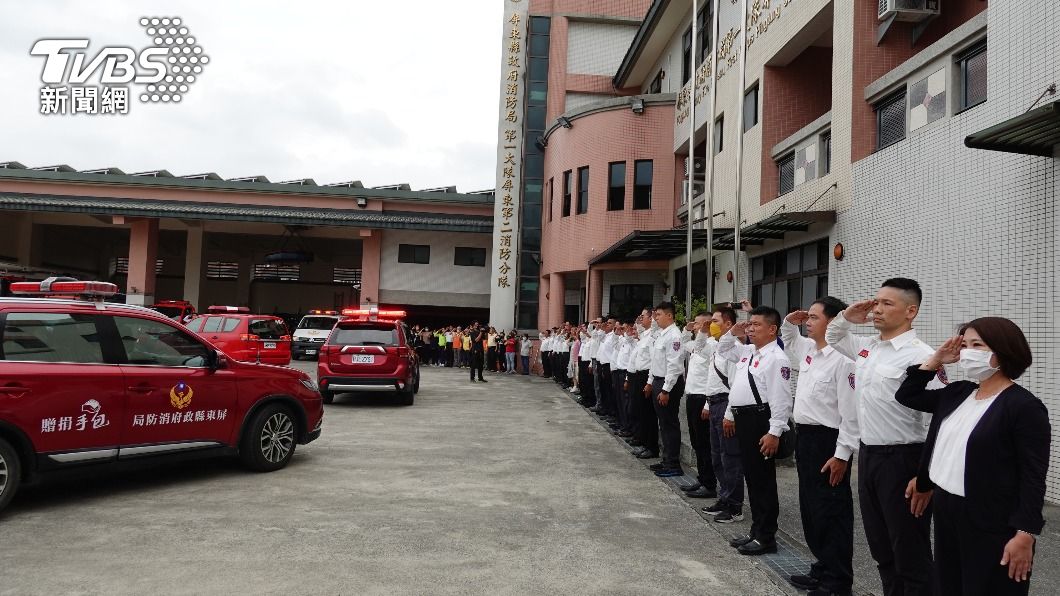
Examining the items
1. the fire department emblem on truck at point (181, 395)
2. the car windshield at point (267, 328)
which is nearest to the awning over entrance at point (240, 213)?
the car windshield at point (267, 328)

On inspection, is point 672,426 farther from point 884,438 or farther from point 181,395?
point 181,395

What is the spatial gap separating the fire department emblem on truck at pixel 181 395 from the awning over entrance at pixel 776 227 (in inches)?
361

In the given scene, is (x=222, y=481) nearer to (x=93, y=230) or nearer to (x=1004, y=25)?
(x=1004, y=25)

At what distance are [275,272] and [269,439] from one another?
34175mm

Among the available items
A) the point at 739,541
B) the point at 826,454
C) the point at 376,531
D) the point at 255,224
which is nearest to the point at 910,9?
the point at 826,454

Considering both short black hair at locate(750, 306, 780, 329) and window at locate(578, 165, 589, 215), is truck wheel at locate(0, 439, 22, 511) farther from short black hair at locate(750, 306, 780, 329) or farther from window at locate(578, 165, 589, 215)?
window at locate(578, 165, 589, 215)

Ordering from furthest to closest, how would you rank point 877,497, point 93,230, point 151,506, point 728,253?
point 93,230 → point 728,253 → point 151,506 → point 877,497

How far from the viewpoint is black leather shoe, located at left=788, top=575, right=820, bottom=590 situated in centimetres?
471

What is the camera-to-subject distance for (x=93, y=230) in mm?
37719

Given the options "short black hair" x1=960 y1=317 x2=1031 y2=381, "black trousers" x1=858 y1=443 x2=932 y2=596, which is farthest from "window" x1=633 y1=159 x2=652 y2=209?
"short black hair" x1=960 y1=317 x2=1031 y2=381

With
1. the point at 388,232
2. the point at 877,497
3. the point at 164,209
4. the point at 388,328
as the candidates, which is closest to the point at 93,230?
the point at 164,209

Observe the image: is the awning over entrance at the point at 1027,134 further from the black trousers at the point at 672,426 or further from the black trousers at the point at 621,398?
the black trousers at the point at 621,398

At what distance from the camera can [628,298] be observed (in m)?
23.9

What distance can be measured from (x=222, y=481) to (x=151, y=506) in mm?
1057
